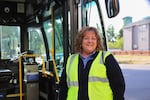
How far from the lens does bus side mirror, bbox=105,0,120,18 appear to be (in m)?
2.61

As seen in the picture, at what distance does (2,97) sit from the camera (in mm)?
4148

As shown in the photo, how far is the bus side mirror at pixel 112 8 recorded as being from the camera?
2.61 meters

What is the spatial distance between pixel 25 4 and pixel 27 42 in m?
0.82

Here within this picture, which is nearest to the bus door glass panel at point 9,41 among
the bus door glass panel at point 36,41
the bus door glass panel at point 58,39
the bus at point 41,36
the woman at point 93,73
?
the bus at point 41,36

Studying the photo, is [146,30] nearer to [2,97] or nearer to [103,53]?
[2,97]

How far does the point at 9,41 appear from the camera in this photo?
6551mm

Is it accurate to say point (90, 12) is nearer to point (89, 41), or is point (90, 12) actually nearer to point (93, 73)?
point (89, 41)

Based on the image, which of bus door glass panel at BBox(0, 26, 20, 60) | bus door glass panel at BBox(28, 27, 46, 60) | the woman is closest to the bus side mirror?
the woman

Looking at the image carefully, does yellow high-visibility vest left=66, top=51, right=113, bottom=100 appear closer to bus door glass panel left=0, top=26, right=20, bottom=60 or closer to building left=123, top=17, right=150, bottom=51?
bus door glass panel left=0, top=26, right=20, bottom=60

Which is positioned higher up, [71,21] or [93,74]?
[71,21]

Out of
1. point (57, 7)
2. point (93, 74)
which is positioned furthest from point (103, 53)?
point (57, 7)

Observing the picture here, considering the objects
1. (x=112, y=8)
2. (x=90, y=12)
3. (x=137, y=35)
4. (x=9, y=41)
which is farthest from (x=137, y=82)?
(x=112, y=8)

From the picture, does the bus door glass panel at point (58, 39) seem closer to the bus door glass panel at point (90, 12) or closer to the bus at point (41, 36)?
the bus at point (41, 36)

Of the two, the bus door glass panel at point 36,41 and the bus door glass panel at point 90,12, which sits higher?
the bus door glass panel at point 90,12
